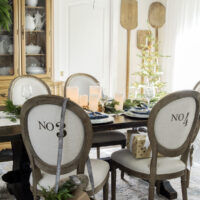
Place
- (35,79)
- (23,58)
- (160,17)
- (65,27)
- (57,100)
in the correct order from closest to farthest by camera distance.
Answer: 1. (57,100)
2. (35,79)
3. (23,58)
4. (65,27)
5. (160,17)

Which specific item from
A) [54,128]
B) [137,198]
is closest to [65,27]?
[137,198]

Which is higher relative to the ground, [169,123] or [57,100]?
[57,100]

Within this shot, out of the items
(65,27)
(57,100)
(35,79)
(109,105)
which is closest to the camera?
(57,100)

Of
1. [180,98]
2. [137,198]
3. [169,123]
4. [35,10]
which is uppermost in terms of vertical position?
[35,10]

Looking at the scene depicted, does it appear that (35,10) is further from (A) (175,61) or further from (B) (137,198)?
(B) (137,198)

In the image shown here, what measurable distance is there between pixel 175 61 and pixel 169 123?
2.61m

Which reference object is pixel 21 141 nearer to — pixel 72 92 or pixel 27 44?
pixel 72 92

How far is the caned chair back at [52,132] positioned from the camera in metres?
1.69

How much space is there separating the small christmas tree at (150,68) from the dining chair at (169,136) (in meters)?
2.15

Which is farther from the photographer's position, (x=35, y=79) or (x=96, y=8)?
(x=96, y=8)

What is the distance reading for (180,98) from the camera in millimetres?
2008

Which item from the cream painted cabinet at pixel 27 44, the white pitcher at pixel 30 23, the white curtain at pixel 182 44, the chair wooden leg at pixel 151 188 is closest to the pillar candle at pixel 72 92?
the chair wooden leg at pixel 151 188

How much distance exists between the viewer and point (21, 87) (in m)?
2.96

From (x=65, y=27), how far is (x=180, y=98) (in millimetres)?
2648
